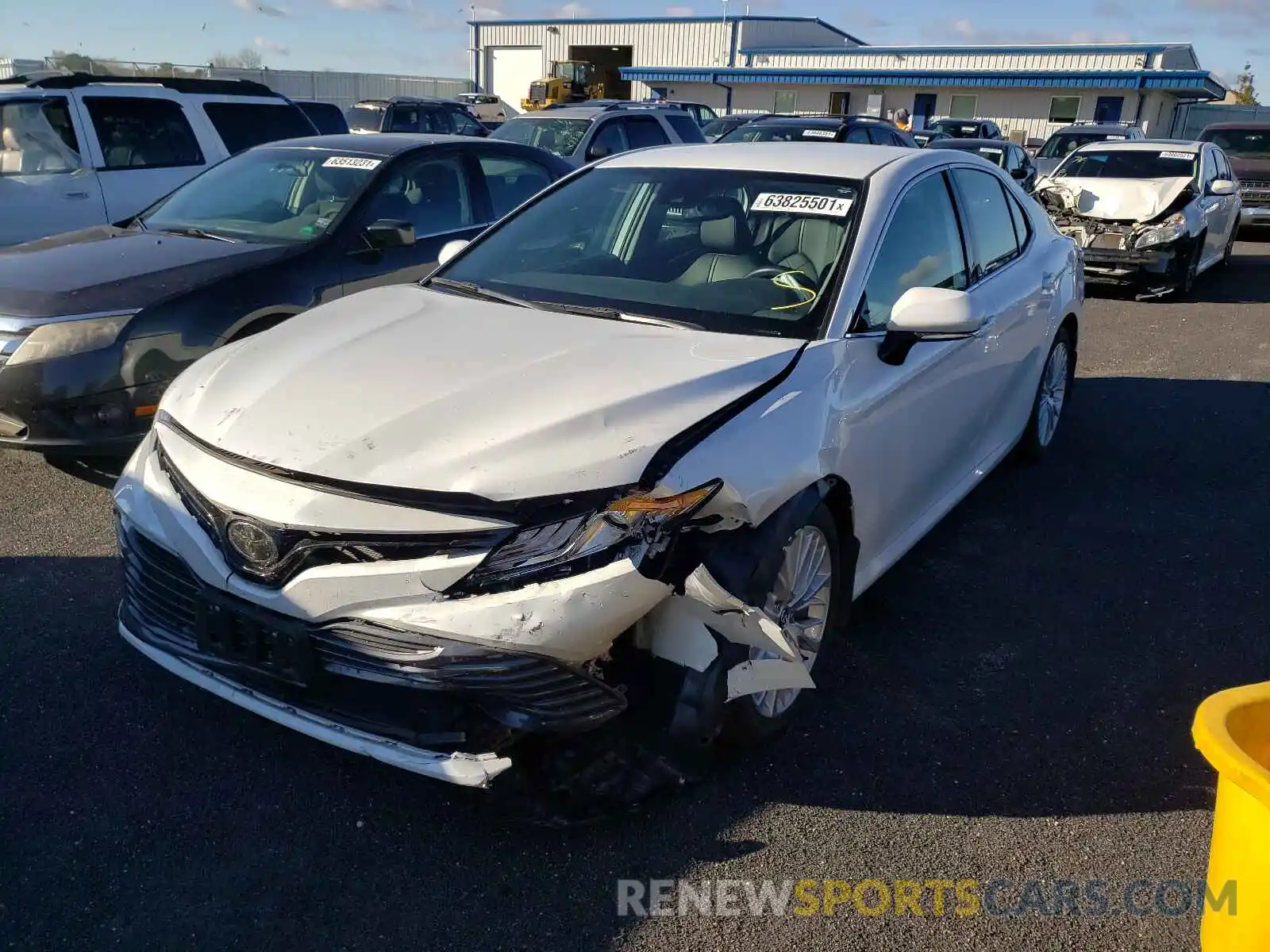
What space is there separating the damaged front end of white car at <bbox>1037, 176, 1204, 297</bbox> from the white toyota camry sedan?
8.01 m

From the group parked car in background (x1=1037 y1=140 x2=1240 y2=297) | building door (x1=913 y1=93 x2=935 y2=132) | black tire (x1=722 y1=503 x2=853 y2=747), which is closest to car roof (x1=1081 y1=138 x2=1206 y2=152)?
parked car in background (x1=1037 y1=140 x2=1240 y2=297)

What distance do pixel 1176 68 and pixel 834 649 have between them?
4571 cm

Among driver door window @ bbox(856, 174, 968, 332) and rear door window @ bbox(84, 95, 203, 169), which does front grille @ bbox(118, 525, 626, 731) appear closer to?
driver door window @ bbox(856, 174, 968, 332)

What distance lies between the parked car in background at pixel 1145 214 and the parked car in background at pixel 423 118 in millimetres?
12862

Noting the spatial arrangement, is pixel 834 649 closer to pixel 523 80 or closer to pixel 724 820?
pixel 724 820

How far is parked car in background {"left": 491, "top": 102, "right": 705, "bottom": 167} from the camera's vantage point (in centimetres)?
1293

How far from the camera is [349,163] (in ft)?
19.3

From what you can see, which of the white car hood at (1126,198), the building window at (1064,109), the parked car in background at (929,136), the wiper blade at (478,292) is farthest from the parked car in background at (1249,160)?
the building window at (1064,109)

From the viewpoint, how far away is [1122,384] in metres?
7.45

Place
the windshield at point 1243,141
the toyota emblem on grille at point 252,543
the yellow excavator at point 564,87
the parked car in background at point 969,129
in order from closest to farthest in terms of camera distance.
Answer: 1. the toyota emblem on grille at point 252,543
2. the windshield at point 1243,141
3. the parked car in background at point 969,129
4. the yellow excavator at point 564,87

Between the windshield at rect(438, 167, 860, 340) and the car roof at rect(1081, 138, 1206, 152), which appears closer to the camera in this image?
the windshield at rect(438, 167, 860, 340)

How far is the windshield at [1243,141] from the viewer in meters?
16.5

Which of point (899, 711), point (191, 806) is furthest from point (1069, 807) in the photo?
point (191, 806)

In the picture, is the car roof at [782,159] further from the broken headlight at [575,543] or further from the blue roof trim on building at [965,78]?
the blue roof trim on building at [965,78]
